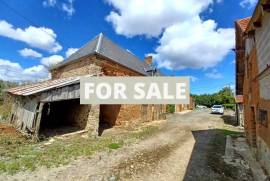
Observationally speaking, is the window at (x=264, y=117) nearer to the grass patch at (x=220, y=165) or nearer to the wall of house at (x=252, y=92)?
the wall of house at (x=252, y=92)

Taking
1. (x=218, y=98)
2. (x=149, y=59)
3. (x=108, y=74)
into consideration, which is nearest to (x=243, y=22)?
(x=108, y=74)

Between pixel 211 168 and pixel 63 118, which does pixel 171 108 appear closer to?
pixel 63 118

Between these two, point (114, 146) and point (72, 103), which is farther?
point (72, 103)

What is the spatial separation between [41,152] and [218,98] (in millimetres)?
54122

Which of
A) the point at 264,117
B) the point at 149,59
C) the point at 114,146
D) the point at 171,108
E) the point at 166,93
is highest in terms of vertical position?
the point at 149,59

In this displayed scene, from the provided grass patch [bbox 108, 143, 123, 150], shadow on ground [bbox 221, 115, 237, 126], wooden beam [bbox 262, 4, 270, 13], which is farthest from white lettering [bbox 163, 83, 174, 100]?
shadow on ground [bbox 221, 115, 237, 126]

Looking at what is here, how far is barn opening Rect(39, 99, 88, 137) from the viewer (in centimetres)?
1279

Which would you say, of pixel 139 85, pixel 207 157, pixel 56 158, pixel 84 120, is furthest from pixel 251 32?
pixel 84 120

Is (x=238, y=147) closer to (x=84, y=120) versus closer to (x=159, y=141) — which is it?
(x=159, y=141)

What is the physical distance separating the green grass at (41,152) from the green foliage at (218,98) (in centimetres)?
4182

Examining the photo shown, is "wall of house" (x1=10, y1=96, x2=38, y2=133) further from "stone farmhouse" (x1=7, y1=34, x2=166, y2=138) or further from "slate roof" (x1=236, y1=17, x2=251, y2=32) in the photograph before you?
"slate roof" (x1=236, y1=17, x2=251, y2=32)

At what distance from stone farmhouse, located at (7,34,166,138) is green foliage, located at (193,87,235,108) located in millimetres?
35627

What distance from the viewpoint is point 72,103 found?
1491 cm

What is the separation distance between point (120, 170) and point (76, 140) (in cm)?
496
